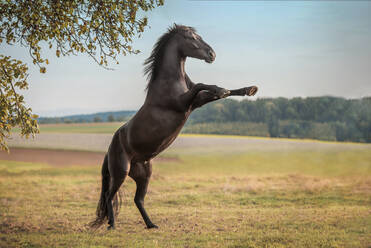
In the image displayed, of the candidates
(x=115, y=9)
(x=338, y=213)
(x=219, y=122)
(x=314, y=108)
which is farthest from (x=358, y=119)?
(x=115, y=9)

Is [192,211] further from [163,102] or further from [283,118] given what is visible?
[283,118]

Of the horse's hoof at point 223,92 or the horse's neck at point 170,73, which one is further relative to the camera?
the horse's neck at point 170,73

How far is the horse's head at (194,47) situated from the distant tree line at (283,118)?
45.2 feet

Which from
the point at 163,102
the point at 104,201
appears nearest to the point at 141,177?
the point at 104,201

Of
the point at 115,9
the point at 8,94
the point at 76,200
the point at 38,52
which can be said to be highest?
the point at 115,9

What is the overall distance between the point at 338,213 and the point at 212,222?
3.61 metres

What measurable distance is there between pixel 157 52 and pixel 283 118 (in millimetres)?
15909

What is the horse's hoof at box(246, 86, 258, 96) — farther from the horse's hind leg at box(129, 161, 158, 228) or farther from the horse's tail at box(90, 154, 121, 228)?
the horse's tail at box(90, 154, 121, 228)

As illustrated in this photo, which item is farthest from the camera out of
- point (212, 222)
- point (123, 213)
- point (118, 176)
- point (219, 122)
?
point (219, 122)

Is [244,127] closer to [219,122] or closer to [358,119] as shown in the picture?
[219,122]

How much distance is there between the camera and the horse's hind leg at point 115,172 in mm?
5578

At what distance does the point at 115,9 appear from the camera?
5.96m

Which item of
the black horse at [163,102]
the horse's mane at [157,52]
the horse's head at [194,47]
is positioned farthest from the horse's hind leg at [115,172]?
the horse's head at [194,47]

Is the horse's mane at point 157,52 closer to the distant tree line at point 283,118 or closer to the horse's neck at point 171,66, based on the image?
the horse's neck at point 171,66
